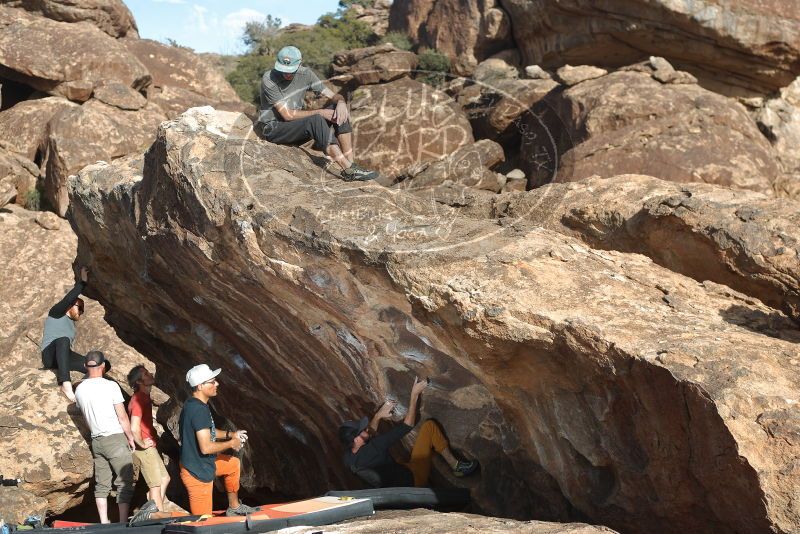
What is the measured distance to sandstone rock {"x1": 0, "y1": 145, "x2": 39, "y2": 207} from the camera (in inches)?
688

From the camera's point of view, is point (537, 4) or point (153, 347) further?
point (537, 4)

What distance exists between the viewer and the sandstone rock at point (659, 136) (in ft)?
39.5

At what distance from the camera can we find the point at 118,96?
774 inches

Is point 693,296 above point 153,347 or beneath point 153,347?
above

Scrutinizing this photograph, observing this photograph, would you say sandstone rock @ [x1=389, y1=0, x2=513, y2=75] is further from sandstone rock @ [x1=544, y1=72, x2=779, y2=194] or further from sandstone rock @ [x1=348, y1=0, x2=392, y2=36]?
sandstone rock @ [x1=544, y1=72, x2=779, y2=194]

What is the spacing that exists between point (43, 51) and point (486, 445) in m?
16.0

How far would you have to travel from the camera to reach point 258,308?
795 centimetres

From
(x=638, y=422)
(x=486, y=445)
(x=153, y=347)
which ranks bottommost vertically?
(x=153, y=347)

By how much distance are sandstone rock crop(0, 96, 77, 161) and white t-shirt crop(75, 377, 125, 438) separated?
12884mm

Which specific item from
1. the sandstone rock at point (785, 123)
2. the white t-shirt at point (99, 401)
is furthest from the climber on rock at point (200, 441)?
the sandstone rock at point (785, 123)

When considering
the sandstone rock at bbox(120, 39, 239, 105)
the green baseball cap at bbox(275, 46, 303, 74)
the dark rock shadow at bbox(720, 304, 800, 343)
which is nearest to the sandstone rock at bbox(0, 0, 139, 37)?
the sandstone rock at bbox(120, 39, 239, 105)

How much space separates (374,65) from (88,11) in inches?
296

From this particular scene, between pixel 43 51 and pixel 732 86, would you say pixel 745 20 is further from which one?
pixel 43 51

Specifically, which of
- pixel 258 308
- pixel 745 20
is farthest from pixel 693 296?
pixel 745 20
